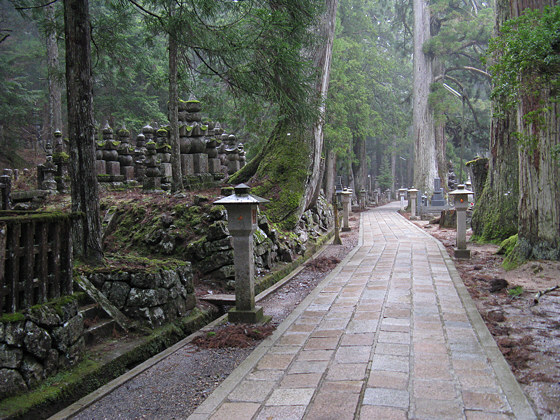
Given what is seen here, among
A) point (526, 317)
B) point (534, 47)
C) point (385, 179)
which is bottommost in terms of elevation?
point (526, 317)

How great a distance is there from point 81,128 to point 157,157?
5.45 meters

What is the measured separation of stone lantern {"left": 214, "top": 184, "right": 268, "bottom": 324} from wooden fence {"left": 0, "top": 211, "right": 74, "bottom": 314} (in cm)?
167

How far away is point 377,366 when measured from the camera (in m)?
3.58

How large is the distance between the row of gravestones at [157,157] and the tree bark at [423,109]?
14.0 metres

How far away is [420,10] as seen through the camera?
978 inches

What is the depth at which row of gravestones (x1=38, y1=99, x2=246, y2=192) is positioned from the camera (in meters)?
10.4

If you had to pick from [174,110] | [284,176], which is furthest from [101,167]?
[284,176]

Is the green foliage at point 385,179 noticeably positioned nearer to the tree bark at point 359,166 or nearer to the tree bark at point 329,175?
the tree bark at point 359,166

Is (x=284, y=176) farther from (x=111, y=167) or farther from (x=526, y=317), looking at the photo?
(x=526, y=317)

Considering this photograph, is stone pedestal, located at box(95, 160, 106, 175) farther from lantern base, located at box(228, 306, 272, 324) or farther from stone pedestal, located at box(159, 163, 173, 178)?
lantern base, located at box(228, 306, 272, 324)

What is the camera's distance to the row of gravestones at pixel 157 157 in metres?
10.4

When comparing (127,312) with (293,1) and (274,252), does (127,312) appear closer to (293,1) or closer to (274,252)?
(274,252)

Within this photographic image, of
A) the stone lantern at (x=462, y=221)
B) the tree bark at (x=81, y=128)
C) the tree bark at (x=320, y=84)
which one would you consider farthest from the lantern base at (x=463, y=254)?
the tree bark at (x=81, y=128)

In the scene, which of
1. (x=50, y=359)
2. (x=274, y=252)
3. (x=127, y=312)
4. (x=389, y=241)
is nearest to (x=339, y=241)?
(x=389, y=241)
